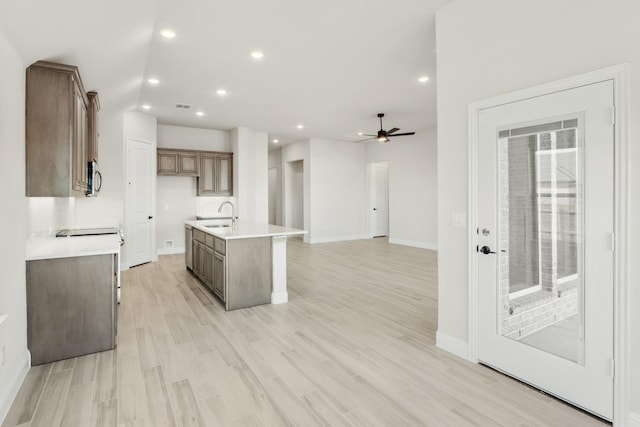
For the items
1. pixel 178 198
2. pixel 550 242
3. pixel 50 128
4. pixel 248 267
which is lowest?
pixel 248 267

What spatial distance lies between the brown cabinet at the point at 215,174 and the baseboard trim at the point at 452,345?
606 centimetres

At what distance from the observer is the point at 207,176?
7.55m

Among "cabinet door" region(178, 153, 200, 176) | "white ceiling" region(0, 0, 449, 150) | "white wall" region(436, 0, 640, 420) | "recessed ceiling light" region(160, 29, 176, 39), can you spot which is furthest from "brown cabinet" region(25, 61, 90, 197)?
"cabinet door" region(178, 153, 200, 176)

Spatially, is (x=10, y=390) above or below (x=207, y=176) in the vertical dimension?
below

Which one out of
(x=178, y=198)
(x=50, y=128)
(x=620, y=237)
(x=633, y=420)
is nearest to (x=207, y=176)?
(x=178, y=198)

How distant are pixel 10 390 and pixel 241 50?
11.6 ft

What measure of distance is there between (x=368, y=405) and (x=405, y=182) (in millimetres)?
7371

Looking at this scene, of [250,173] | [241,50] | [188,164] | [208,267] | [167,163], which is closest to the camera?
[241,50]

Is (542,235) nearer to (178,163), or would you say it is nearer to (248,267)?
(248,267)

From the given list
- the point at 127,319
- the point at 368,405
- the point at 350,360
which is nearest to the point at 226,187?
the point at 127,319

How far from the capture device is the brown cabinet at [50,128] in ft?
8.30

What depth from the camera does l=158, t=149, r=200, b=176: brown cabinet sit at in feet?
23.2

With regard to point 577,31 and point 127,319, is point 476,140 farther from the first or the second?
point 127,319

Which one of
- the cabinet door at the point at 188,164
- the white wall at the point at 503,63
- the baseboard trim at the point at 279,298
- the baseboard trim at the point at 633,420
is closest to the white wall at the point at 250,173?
the cabinet door at the point at 188,164
